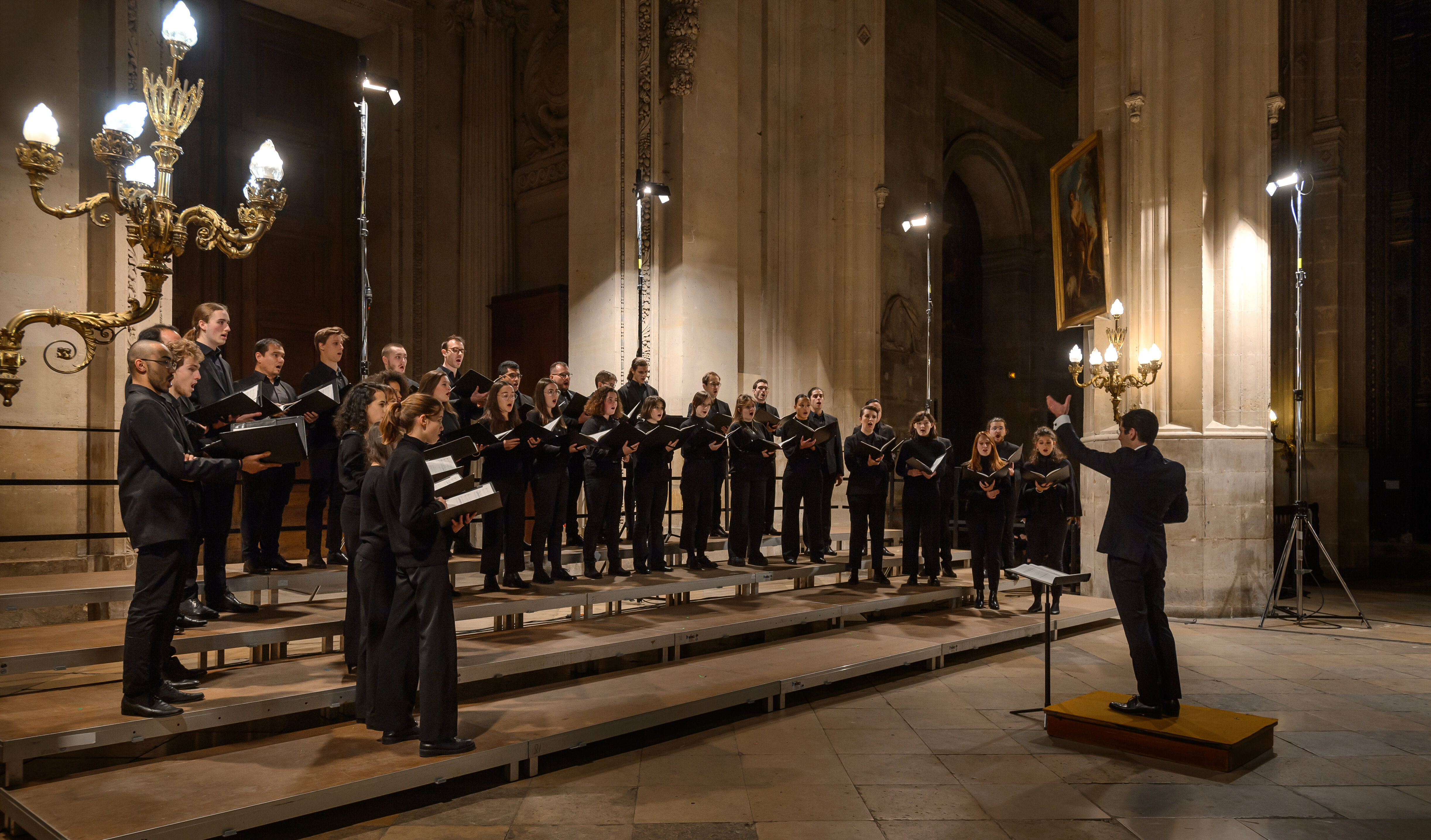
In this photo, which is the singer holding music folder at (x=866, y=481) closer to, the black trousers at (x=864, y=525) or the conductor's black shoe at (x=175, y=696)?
the black trousers at (x=864, y=525)

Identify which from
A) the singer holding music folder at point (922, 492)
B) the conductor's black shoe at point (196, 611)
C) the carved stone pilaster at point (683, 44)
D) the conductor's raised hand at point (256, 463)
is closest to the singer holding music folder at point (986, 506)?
the singer holding music folder at point (922, 492)

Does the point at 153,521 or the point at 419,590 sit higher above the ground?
the point at 153,521

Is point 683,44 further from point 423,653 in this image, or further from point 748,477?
point 423,653

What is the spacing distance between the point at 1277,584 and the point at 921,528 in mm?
4025

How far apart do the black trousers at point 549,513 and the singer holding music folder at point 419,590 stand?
2.69 meters

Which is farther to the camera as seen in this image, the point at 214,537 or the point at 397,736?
the point at 214,537

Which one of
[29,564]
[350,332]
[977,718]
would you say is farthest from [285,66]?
[977,718]

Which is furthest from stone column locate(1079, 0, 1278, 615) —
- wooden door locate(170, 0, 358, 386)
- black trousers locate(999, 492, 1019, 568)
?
wooden door locate(170, 0, 358, 386)

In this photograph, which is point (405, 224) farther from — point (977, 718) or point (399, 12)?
point (977, 718)

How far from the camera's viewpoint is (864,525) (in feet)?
30.5

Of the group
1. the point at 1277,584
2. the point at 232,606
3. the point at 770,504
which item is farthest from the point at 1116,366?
the point at 232,606

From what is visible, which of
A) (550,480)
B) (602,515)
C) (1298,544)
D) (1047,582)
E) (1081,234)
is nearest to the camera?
(1047,582)

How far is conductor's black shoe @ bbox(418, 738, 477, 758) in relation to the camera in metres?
4.38

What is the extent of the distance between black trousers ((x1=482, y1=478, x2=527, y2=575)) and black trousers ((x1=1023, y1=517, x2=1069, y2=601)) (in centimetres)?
541
